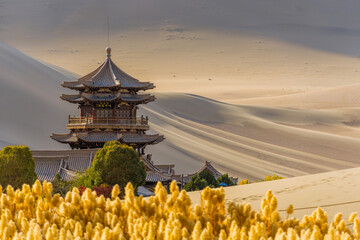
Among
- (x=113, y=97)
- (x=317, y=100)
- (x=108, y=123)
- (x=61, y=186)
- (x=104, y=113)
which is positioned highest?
(x=317, y=100)

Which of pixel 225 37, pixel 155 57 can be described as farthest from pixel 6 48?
pixel 225 37

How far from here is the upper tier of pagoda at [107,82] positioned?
3828cm

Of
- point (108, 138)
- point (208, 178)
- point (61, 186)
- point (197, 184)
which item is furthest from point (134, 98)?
point (61, 186)

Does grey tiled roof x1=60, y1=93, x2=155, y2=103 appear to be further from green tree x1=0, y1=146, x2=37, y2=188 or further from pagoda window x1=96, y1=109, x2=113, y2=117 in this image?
green tree x1=0, y1=146, x2=37, y2=188

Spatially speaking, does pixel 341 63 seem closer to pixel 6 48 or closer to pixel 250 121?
pixel 250 121

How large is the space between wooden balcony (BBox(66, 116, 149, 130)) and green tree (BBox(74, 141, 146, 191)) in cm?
1011

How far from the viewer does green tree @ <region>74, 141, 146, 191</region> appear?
27438mm

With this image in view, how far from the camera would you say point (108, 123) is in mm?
38625

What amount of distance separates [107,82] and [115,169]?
11.8 m

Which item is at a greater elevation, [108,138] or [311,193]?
[108,138]

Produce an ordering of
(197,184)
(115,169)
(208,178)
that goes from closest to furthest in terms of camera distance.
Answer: (115,169) → (197,184) → (208,178)

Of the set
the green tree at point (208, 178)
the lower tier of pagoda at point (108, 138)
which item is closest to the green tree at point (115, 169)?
the green tree at point (208, 178)

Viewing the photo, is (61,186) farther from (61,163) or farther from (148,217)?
(148,217)

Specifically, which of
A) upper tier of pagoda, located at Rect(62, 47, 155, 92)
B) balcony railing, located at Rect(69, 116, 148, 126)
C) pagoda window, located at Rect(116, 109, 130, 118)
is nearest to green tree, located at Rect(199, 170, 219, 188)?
balcony railing, located at Rect(69, 116, 148, 126)
